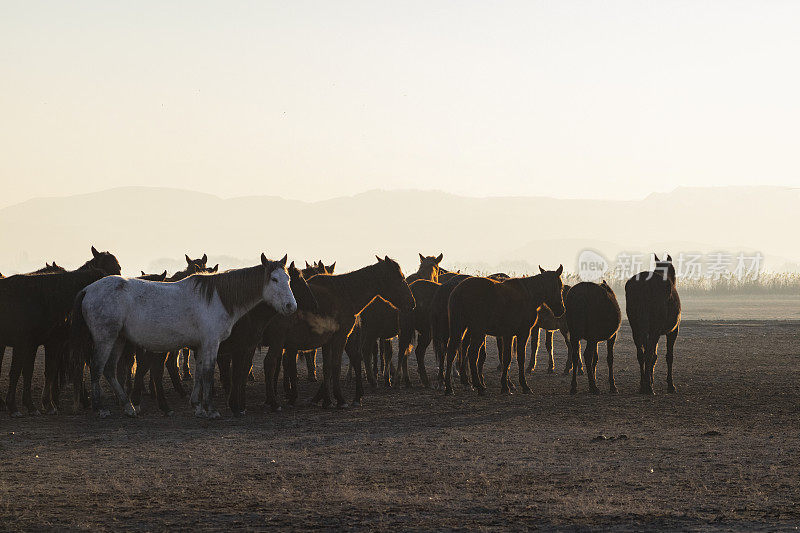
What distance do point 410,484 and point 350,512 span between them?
1205 millimetres

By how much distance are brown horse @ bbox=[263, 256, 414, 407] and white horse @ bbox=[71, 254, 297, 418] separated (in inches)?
39.2

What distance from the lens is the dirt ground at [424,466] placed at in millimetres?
8078

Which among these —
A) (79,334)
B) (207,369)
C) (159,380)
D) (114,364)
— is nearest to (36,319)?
(79,334)

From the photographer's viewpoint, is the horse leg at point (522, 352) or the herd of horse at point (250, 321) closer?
the herd of horse at point (250, 321)

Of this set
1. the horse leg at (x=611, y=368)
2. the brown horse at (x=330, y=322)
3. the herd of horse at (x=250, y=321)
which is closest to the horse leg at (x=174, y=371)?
the herd of horse at (x=250, y=321)

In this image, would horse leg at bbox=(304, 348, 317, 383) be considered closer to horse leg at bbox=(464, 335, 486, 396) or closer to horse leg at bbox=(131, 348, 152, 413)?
horse leg at bbox=(464, 335, 486, 396)

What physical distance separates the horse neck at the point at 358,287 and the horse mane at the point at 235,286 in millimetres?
1727

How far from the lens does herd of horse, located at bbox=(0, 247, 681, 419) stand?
13.3 meters

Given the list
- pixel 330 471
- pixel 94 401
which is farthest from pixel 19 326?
pixel 330 471

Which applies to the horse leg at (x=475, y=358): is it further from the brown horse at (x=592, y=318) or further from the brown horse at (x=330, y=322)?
the brown horse at (x=330, y=322)

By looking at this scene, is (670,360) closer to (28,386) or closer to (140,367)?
(140,367)

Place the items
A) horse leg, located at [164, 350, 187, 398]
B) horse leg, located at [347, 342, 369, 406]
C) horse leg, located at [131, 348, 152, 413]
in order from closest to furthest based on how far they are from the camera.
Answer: horse leg, located at [131, 348, 152, 413] < horse leg, located at [347, 342, 369, 406] < horse leg, located at [164, 350, 187, 398]

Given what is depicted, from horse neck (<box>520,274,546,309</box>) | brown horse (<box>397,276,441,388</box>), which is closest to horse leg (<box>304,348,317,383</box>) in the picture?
brown horse (<box>397,276,441,388</box>)

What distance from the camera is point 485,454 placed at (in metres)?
10.9
